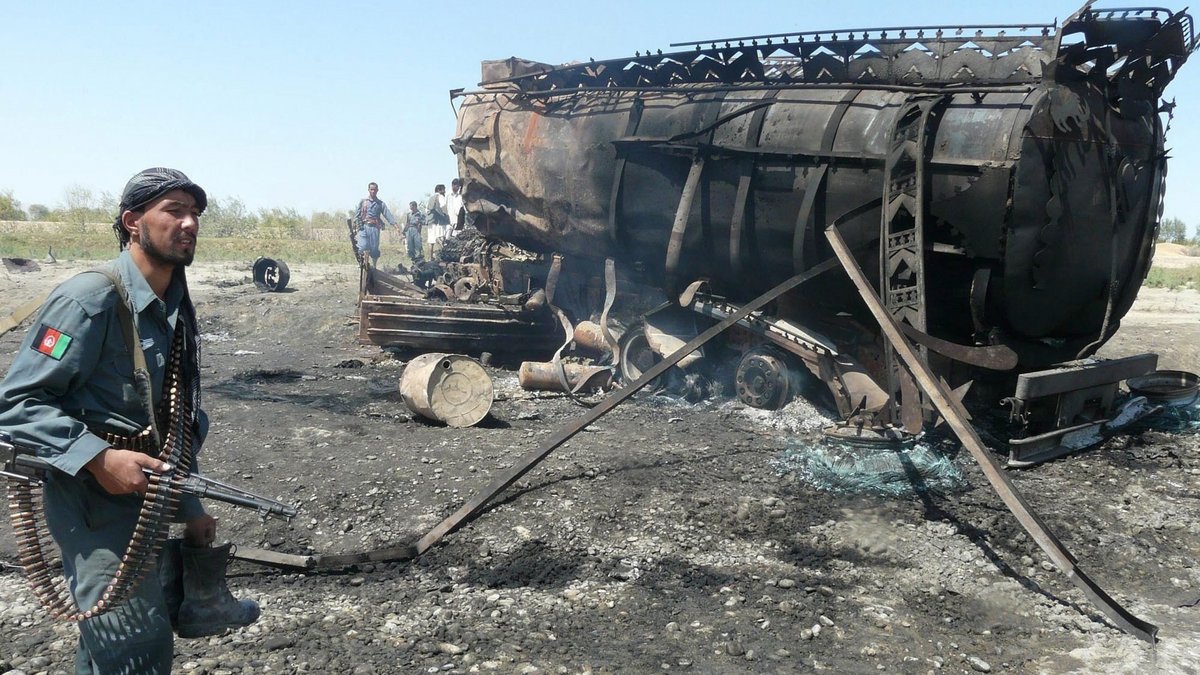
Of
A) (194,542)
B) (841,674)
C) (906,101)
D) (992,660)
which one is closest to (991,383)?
(906,101)

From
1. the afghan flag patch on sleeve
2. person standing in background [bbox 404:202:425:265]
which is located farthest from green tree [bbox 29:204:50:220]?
the afghan flag patch on sleeve

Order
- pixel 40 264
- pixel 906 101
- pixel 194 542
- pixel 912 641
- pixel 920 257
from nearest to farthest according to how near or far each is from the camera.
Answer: pixel 194 542 < pixel 912 641 < pixel 920 257 < pixel 906 101 < pixel 40 264

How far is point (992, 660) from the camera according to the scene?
142 inches

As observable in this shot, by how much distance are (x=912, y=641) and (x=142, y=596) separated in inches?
123

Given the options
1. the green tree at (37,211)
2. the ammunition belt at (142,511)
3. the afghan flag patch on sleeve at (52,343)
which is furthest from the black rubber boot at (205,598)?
the green tree at (37,211)

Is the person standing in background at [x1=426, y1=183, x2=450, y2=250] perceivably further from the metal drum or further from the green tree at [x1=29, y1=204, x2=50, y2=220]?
the green tree at [x1=29, y1=204, x2=50, y2=220]

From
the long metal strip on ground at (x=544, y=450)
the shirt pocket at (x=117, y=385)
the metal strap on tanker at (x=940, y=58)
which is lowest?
the long metal strip on ground at (x=544, y=450)

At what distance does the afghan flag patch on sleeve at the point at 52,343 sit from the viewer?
2295 mm

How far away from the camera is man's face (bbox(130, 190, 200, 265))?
253cm

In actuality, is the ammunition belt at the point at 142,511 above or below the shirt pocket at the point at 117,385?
below

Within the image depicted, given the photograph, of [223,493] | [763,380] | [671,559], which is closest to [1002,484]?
[671,559]

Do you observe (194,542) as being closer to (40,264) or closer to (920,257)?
(920,257)

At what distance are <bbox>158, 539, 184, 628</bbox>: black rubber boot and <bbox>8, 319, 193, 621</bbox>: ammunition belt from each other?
0.08 meters

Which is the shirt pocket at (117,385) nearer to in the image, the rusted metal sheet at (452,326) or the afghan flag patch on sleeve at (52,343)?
the afghan flag patch on sleeve at (52,343)
